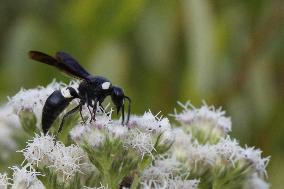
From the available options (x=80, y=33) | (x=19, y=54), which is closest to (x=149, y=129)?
(x=80, y=33)

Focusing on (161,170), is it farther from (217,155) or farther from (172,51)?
(172,51)

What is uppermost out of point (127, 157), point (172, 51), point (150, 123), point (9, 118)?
point (172, 51)

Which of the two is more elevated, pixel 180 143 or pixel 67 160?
pixel 180 143

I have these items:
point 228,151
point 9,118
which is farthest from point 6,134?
point 228,151

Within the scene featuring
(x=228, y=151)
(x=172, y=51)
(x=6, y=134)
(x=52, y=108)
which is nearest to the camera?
(x=52, y=108)

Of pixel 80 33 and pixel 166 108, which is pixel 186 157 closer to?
pixel 166 108

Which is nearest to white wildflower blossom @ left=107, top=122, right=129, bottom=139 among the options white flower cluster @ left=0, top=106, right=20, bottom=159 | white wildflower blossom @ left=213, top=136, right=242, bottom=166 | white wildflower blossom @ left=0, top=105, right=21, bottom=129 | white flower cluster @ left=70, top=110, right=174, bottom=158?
white flower cluster @ left=70, top=110, right=174, bottom=158
